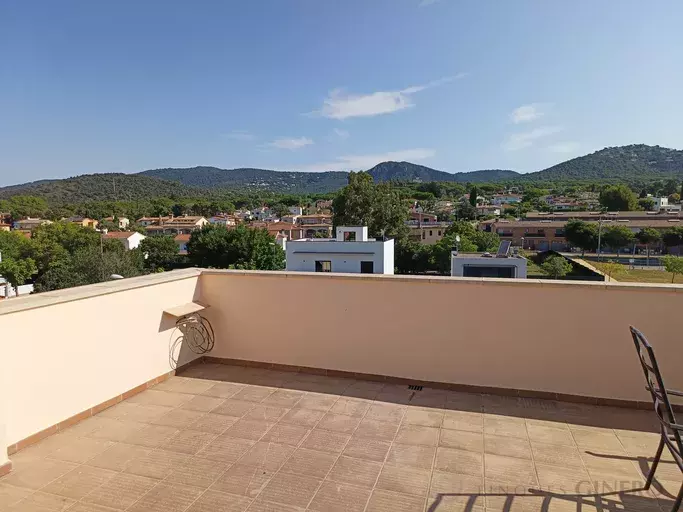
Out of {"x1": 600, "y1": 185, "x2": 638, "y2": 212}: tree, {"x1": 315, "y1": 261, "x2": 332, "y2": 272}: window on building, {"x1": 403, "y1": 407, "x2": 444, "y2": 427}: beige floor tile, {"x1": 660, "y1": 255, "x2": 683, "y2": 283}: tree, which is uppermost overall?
{"x1": 600, "y1": 185, "x2": 638, "y2": 212}: tree

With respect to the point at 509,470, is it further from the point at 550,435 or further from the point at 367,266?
the point at 367,266

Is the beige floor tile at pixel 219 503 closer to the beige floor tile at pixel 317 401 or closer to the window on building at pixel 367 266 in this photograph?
the beige floor tile at pixel 317 401

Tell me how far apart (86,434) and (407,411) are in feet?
6.67

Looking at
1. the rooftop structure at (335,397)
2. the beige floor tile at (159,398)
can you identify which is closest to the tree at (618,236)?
the rooftop structure at (335,397)

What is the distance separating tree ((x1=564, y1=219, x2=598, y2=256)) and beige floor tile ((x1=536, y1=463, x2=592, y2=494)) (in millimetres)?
43013

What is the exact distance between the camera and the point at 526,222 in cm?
4669

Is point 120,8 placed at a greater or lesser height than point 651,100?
greater

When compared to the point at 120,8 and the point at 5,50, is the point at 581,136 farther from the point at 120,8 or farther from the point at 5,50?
the point at 5,50

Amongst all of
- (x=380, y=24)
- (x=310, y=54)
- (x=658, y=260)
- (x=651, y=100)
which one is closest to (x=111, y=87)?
(x=310, y=54)

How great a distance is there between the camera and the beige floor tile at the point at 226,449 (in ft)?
7.26

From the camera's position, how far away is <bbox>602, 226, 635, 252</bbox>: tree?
1430 inches

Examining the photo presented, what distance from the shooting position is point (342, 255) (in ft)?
68.7

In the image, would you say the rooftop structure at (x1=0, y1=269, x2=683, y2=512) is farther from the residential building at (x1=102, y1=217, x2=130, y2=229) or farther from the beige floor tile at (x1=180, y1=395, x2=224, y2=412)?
the residential building at (x1=102, y1=217, x2=130, y2=229)

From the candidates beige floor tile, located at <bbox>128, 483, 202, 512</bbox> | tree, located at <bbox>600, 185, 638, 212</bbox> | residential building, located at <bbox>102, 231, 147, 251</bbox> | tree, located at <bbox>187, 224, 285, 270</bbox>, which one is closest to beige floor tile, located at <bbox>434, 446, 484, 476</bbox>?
beige floor tile, located at <bbox>128, 483, 202, 512</bbox>
